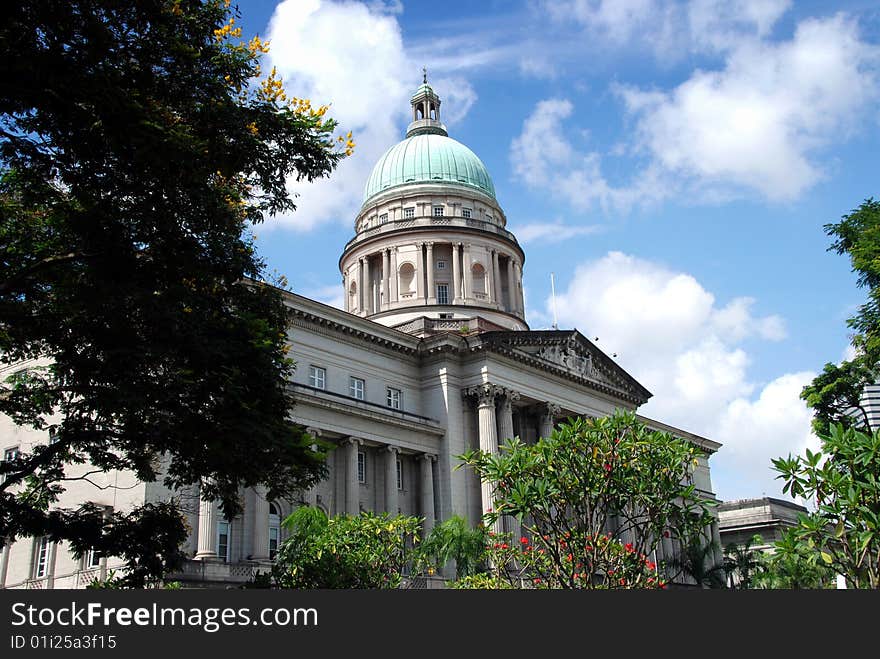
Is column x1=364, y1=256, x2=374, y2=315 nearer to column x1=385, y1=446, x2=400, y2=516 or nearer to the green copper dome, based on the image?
the green copper dome

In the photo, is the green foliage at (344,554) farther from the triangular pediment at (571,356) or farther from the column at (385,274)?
the column at (385,274)

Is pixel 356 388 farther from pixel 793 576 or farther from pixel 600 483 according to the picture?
pixel 793 576

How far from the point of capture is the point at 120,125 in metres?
17.8

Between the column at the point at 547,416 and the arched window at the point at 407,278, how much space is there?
1672 centimetres

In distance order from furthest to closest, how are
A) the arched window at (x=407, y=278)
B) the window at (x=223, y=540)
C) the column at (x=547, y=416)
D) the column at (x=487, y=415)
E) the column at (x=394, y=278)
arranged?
the arched window at (x=407, y=278)
the column at (x=394, y=278)
the column at (x=547, y=416)
the column at (x=487, y=415)
the window at (x=223, y=540)

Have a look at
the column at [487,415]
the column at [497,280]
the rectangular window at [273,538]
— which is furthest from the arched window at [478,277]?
the rectangular window at [273,538]

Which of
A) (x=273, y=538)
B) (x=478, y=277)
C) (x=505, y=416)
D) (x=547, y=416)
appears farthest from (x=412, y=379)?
(x=478, y=277)

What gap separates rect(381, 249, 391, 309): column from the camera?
68312 millimetres

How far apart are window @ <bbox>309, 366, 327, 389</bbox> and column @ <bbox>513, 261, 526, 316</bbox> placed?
25738mm

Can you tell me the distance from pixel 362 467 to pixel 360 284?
24.2 m

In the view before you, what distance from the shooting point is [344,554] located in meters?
30.1

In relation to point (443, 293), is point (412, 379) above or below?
below

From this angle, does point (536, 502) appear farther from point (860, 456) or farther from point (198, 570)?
point (198, 570)

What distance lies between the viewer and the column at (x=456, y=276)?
6775 centimetres
